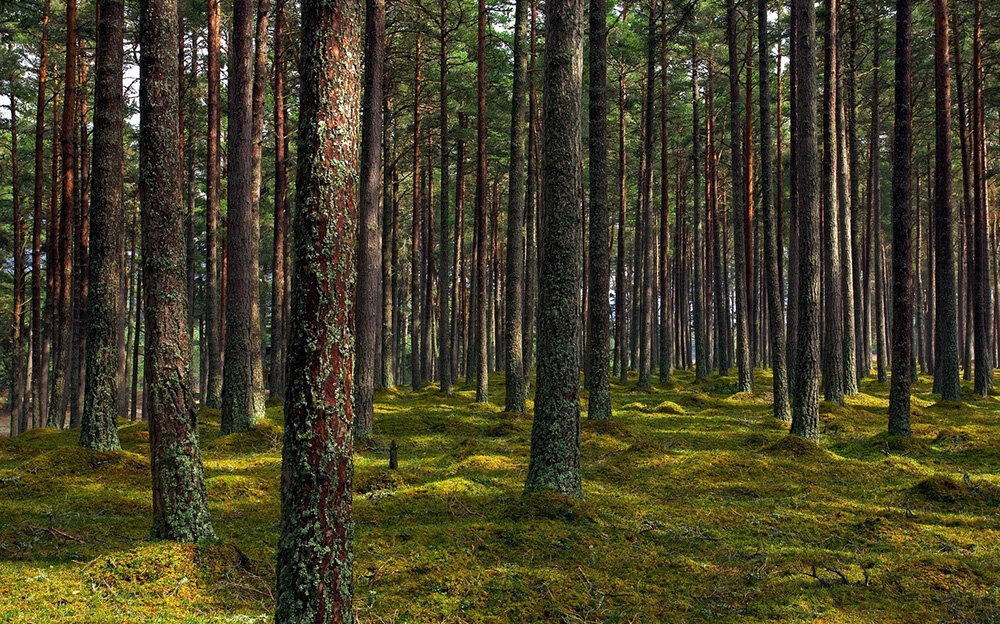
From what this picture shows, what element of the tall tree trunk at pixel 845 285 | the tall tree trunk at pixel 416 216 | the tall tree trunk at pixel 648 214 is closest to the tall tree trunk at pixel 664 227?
the tall tree trunk at pixel 648 214

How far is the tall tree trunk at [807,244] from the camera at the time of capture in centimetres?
1266

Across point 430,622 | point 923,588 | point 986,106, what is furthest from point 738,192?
point 430,622

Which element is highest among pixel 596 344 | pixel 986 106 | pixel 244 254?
pixel 986 106

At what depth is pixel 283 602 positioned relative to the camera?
159 inches

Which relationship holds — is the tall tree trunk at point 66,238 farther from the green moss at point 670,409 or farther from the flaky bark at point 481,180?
the green moss at point 670,409

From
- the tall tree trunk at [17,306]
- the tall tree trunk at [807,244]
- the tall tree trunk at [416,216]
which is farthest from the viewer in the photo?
the tall tree trunk at [416,216]

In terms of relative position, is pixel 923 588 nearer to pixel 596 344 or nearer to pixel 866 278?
pixel 596 344

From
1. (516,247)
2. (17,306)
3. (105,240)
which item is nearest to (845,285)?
(516,247)

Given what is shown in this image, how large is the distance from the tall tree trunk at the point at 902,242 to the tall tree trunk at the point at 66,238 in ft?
61.0

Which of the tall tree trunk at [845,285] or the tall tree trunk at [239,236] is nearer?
the tall tree trunk at [239,236]

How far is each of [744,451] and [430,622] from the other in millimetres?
9085

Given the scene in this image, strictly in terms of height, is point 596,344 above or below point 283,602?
above

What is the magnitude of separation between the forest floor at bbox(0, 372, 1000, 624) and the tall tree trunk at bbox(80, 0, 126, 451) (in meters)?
0.77

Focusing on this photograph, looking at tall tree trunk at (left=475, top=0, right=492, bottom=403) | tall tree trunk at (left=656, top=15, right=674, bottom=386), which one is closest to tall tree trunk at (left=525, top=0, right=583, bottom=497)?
tall tree trunk at (left=475, top=0, right=492, bottom=403)
